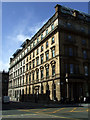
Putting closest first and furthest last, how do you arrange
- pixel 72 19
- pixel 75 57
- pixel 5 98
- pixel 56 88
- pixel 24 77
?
pixel 56 88, pixel 75 57, pixel 72 19, pixel 5 98, pixel 24 77

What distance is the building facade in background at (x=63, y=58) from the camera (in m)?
34.4

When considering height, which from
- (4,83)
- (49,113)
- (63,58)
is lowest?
(49,113)

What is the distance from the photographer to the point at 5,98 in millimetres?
44562

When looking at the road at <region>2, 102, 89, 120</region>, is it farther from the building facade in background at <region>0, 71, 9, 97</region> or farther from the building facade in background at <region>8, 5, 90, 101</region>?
the building facade in background at <region>0, 71, 9, 97</region>

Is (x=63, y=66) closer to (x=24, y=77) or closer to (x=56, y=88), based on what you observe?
(x=56, y=88)

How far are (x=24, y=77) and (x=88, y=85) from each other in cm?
2653

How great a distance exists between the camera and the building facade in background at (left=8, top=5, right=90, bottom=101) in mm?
34438

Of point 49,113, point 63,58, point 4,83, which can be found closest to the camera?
point 49,113

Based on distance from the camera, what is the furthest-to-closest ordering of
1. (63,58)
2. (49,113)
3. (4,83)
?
1. (4,83)
2. (63,58)
3. (49,113)

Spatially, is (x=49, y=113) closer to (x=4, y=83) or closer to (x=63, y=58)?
(x=63, y=58)

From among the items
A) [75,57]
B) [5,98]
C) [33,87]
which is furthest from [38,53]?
[5,98]

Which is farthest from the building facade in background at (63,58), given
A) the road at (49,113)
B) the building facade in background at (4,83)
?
the building facade in background at (4,83)

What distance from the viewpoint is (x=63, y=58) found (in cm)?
3531

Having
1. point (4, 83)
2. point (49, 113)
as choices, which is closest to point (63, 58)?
point (49, 113)
